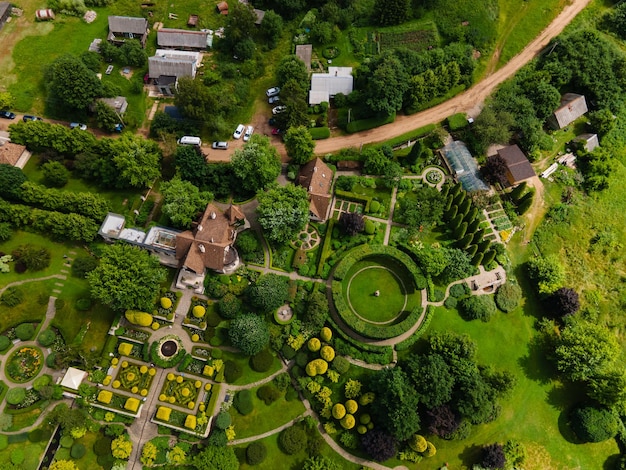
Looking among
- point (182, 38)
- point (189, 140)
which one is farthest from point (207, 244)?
point (182, 38)

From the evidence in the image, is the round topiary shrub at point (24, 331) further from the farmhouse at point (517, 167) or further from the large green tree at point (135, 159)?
the farmhouse at point (517, 167)

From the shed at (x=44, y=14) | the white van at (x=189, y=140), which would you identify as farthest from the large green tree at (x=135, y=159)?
the shed at (x=44, y=14)

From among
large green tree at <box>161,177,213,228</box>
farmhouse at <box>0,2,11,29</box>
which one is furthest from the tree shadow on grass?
farmhouse at <box>0,2,11,29</box>

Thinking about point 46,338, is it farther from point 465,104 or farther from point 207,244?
point 465,104

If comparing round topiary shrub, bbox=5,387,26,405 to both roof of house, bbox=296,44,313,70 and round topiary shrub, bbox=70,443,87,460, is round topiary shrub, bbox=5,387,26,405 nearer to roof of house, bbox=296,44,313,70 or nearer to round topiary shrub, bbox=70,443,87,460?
round topiary shrub, bbox=70,443,87,460

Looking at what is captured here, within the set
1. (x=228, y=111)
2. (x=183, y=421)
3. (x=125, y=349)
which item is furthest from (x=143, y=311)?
(x=228, y=111)
